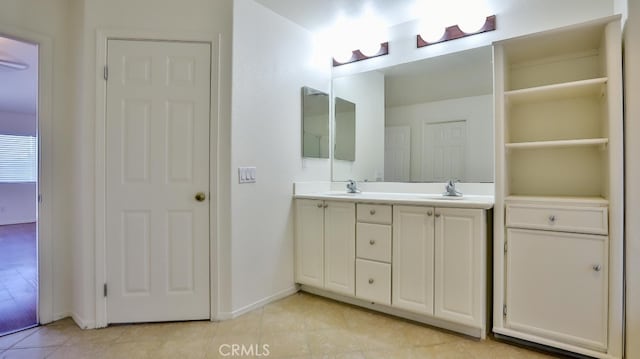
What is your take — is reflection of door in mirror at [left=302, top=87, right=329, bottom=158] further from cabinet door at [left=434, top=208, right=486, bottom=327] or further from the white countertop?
cabinet door at [left=434, top=208, right=486, bottom=327]

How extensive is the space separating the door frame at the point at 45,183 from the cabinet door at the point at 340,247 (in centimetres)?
197

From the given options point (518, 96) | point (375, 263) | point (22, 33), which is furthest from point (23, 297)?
point (518, 96)

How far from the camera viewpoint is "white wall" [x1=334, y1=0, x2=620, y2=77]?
85.9 inches

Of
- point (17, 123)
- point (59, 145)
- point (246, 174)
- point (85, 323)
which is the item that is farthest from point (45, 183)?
point (17, 123)

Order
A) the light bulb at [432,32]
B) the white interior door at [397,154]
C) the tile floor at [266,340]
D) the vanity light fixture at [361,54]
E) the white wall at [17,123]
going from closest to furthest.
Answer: the tile floor at [266,340]
the light bulb at [432,32]
the white interior door at [397,154]
the vanity light fixture at [361,54]
the white wall at [17,123]

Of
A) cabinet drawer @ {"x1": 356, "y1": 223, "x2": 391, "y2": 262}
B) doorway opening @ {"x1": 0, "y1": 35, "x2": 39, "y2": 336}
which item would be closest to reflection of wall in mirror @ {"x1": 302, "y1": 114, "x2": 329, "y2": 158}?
cabinet drawer @ {"x1": 356, "y1": 223, "x2": 391, "y2": 262}

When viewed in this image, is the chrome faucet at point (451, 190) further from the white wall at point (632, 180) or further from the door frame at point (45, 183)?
the door frame at point (45, 183)

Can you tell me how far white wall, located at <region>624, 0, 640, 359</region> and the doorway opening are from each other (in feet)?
11.7

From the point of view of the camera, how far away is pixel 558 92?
2.03m

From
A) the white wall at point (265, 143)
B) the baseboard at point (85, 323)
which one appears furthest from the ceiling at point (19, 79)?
the baseboard at point (85, 323)

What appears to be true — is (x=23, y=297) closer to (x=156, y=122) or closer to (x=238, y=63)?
(x=156, y=122)

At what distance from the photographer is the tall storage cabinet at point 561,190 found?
1.76m

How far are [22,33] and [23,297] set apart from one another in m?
2.05

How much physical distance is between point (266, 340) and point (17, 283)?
2.66m
